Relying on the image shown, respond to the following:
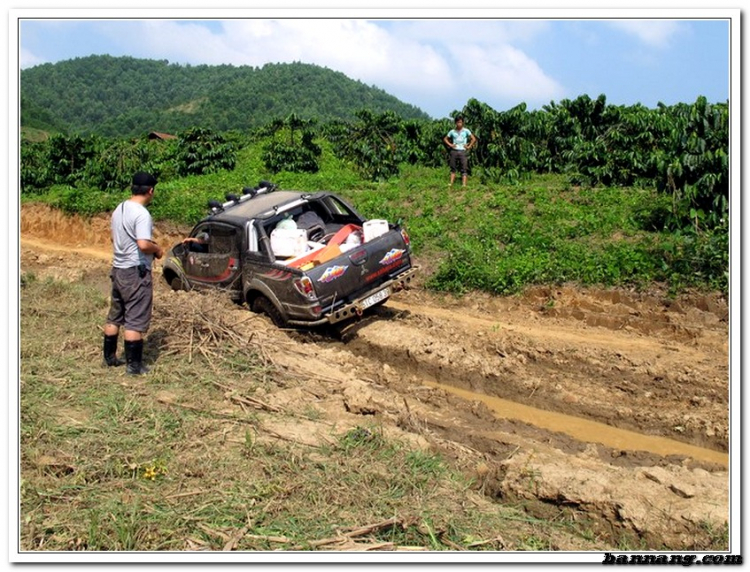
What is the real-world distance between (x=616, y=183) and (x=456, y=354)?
9.03 metres

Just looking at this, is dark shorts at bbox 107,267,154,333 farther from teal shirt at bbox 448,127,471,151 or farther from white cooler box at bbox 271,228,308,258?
teal shirt at bbox 448,127,471,151

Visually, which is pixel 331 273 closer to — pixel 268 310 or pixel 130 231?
pixel 268 310

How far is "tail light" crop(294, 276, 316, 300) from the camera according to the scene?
928cm

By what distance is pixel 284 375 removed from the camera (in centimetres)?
788

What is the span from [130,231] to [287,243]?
303cm

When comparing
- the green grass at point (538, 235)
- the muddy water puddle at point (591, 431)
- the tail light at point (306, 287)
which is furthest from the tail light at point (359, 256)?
the green grass at point (538, 235)

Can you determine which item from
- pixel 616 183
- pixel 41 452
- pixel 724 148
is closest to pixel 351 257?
pixel 41 452

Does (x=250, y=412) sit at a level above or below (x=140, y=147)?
below

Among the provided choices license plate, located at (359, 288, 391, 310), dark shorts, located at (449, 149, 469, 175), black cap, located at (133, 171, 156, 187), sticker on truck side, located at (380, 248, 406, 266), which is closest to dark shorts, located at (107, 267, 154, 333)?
black cap, located at (133, 171, 156, 187)

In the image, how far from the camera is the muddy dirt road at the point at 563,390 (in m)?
5.75

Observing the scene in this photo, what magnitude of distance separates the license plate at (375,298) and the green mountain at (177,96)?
4155 centimetres

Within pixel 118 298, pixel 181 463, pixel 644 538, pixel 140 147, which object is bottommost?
pixel 644 538

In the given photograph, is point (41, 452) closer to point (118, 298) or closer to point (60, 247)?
point (118, 298)

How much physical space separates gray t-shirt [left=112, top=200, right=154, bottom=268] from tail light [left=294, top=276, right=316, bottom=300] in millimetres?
2366
